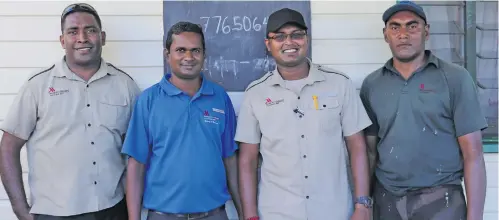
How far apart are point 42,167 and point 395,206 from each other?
6.25 ft

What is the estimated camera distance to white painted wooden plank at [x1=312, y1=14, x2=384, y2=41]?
3256 mm

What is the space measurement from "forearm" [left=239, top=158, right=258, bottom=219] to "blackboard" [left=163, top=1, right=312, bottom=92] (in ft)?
2.10

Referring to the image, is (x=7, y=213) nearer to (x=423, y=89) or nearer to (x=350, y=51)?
(x=350, y=51)

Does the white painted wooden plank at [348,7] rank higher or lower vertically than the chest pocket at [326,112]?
higher

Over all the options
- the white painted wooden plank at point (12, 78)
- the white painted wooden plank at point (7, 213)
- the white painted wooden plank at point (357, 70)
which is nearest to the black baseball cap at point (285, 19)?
the white painted wooden plank at point (357, 70)

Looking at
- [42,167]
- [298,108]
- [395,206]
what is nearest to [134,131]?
[42,167]

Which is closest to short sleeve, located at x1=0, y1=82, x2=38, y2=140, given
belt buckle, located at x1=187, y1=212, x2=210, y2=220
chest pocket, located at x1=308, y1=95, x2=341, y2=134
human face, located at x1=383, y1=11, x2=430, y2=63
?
belt buckle, located at x1=187, y1=212, x2=210, y2=220

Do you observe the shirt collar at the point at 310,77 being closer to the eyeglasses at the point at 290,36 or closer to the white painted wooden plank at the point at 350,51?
the eyeglasses at the point at 290,36

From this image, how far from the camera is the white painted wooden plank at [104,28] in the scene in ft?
10.3

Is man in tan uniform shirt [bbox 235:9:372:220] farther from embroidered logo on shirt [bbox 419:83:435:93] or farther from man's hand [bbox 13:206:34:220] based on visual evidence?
man's hand [bbox 13:206:34:220]

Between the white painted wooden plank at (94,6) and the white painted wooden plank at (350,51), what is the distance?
1058 mm

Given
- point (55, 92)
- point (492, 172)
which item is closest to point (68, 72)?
point (55, 92)

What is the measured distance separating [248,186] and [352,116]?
2.23ft

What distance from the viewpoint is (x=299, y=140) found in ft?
8.71
